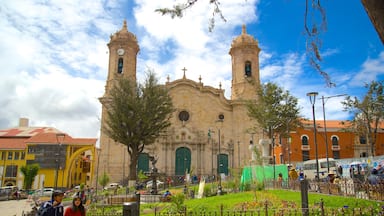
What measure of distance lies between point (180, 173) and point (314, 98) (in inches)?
860

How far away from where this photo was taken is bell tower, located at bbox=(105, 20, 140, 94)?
3769cm

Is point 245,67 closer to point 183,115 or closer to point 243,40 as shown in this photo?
point 243,40

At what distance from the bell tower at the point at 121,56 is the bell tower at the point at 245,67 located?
38.9ft

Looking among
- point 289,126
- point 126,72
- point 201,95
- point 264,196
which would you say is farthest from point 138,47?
point 264,196

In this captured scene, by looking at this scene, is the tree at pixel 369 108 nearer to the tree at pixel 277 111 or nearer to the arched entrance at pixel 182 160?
the tree at pixel 277 111

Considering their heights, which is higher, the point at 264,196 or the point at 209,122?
the point at 209,122

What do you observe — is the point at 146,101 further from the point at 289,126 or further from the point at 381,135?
the point at 381,135

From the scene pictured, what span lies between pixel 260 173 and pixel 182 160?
1665 centimetres

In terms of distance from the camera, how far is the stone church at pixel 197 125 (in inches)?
1390

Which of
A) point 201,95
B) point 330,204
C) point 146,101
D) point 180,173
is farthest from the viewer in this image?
point 201,95

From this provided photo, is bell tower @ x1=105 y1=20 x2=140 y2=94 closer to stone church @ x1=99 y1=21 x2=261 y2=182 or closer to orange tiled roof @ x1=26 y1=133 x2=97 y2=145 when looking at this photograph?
stone church @ x1=99 y1=21 x2=261 y2=182

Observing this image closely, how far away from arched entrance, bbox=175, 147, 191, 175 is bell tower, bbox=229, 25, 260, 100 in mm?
8596

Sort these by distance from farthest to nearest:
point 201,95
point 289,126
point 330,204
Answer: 1. point 201,95
2. point 289,126
3. point 330,204

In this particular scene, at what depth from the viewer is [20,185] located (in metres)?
40.5
